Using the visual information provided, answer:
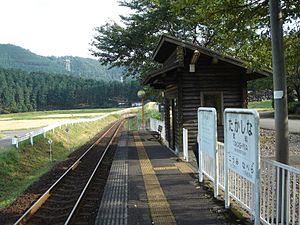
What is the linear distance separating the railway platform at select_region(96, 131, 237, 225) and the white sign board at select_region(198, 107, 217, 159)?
95cm

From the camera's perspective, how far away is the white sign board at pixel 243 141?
4.79 m

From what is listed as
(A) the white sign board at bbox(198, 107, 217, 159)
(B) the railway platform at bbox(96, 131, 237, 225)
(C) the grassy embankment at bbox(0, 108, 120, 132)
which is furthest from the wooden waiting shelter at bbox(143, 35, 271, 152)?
(C) the grassy embankment at bbox(0, 108, 120, 132)

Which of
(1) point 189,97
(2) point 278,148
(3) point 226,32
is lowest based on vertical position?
(2) point 278,148

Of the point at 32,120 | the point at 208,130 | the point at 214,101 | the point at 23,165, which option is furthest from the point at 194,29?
the point at 32,120

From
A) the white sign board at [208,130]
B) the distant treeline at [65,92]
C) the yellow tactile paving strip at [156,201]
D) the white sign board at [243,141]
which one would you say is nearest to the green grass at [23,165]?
the yellow tactile paving strip at [156,201]

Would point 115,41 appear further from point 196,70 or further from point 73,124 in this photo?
point 196,70

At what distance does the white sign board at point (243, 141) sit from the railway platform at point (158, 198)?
968 millimetres

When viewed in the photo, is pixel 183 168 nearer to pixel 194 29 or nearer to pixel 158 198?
pixel 158 198

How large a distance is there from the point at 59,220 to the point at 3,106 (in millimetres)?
114903

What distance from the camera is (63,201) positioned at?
862 cm

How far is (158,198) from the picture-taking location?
7.22 meters

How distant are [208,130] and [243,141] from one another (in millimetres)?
2252

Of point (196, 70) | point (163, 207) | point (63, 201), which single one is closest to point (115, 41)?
point (196, 70)

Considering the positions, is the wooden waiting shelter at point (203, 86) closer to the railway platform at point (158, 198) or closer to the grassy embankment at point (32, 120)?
the railway platform at point (158, 198)
